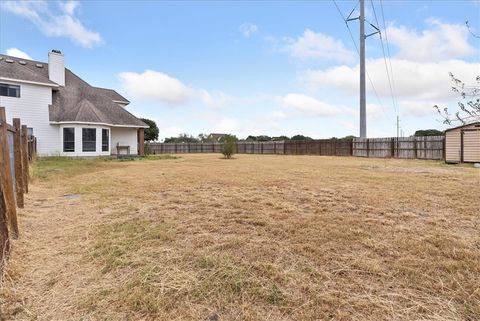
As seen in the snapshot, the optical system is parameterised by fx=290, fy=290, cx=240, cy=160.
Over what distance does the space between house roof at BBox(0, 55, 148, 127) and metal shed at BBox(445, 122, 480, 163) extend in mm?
18167

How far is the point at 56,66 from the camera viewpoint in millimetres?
17969

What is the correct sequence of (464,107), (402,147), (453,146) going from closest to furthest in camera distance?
1. (464,107)
2. (453,146)
3. (402,147)

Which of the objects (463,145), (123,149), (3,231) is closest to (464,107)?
(3,231)

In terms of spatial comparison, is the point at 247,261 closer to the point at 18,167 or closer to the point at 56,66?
the point at 18,167

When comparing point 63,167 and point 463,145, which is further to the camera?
point 463,145

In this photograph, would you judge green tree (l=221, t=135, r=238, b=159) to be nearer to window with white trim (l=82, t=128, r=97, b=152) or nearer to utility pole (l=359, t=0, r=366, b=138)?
window with white trim (l=82, t=128, r=97, b=152)

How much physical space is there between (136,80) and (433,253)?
72.5 ft

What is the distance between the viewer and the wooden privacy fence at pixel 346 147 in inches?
704

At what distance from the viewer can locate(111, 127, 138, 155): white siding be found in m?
19.6

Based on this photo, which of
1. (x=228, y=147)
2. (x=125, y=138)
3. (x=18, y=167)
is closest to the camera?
(x=18, y=167)

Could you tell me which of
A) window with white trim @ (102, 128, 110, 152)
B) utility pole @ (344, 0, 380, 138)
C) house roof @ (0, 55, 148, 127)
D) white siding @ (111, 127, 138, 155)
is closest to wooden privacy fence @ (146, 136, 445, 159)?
utility pole @ (344, 0, 380, 138)

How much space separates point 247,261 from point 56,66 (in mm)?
20299

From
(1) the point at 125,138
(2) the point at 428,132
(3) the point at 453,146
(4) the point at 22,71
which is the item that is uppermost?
(4) the point at 22,71

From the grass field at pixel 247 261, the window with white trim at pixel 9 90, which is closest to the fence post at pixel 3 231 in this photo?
the grass field at pixel 247 261
